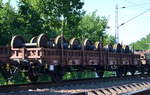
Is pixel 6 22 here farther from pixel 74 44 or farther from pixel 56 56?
pixel 56 56

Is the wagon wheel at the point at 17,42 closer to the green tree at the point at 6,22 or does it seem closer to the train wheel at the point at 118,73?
the green tree at the point at 6,22

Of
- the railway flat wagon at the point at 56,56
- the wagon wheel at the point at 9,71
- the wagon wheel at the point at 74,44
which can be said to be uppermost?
the wagon wheel at the point at 74,44

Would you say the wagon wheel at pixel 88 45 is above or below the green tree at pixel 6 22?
below

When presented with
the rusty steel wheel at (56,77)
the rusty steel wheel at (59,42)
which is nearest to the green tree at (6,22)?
the rusty steel wheel at (56,77)

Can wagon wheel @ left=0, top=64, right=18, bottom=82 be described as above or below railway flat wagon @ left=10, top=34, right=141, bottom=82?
below

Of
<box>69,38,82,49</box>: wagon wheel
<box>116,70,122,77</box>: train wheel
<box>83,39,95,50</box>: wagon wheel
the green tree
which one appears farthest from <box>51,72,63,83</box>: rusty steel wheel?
<box>116,70,122,77</box>: train wheel

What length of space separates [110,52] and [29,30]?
8.50 m

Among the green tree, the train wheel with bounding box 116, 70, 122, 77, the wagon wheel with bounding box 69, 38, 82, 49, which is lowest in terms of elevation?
the train wheel with bounding box 116, 70, 122, 77

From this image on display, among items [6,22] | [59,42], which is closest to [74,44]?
[59,42]

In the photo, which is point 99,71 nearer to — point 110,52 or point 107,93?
point 110,52

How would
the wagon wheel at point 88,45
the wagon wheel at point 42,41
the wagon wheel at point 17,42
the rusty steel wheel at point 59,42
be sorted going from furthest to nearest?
the wagon wheel at point 88,45
the rusty steel wheel at point 59,42
the wagon wheel at point 17,42
the wagon wheel at point 42,41

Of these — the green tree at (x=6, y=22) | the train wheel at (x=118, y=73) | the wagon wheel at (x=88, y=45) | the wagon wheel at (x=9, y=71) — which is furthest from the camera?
the train wheel at (x=118, y=73)

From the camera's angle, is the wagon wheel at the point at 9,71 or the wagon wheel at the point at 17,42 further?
the wagon wheel at the point at 17,42

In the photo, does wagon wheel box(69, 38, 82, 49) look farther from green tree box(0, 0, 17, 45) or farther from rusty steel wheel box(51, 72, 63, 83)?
green tree box(0, 0, 17, 45)
